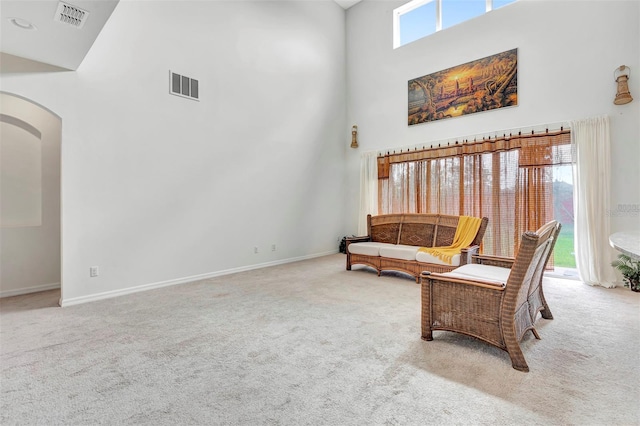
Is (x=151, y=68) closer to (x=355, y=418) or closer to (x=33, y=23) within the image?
(x=33, y=23)

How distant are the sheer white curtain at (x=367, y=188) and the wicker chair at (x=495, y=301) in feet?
13.1

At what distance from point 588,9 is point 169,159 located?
6.27 meters

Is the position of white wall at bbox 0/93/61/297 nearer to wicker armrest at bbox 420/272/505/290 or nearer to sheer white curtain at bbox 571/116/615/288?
wicker armrest at bbox 420/272/505/290

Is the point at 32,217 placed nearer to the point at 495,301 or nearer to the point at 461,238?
the point at 495,301

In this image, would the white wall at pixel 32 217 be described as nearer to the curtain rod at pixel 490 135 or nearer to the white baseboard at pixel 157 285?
the white baseboard at pixel 157 285

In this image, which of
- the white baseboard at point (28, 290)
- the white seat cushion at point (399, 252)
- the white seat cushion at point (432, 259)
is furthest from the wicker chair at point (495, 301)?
the white baseboard at point (28, 290)

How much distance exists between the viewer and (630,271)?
12.2ft

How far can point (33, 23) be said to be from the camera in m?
2.41

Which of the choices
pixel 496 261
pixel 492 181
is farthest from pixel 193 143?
pixel 492 181

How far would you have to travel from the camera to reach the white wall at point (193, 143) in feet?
11.7

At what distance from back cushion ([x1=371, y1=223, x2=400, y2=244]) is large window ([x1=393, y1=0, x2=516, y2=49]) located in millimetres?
3860

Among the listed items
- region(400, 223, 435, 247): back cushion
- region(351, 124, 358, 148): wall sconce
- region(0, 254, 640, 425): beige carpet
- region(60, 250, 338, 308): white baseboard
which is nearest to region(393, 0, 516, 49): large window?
region(351, 124, 358, 148): wall sconce

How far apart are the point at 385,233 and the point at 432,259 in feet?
4.30

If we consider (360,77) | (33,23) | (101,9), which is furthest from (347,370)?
(360,77)
